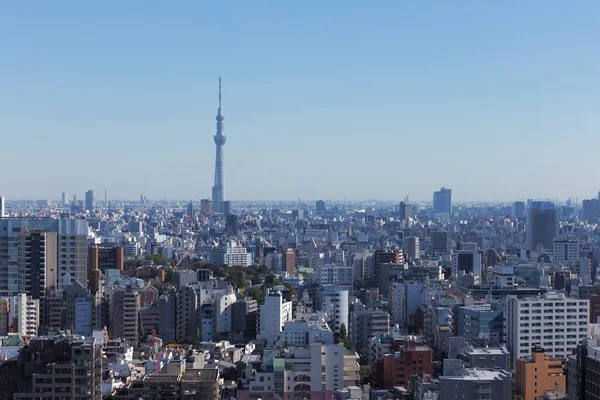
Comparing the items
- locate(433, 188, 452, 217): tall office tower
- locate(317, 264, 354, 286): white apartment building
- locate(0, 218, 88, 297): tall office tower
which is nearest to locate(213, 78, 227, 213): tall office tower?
locate(433, 188, 452, 217): tall office tower

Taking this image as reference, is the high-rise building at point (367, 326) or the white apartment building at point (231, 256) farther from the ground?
the white apartment building at point (231, 256)

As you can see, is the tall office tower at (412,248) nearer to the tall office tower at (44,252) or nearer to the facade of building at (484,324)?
the tall office tower at (44,252)

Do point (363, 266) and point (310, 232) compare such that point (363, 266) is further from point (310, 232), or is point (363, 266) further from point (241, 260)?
point (310, 232)

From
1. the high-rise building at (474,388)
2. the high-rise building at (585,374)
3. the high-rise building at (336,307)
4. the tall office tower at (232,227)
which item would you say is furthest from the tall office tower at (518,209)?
the high-rise building at (474,388)

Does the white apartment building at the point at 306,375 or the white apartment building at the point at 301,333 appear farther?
the white apartment building at the point at 301,333

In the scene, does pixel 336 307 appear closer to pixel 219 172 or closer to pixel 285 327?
pixel 285 327

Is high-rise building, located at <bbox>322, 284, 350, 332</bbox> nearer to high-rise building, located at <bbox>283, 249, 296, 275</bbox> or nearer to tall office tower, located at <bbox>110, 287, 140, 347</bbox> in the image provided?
tall office tower, located at <bbox>110, 287, 140, 347</bbox>
